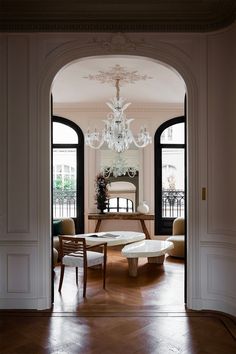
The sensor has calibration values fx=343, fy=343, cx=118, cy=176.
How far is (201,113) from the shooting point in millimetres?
3928

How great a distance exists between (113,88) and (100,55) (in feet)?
8.90

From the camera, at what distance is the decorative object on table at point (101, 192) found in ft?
25.8

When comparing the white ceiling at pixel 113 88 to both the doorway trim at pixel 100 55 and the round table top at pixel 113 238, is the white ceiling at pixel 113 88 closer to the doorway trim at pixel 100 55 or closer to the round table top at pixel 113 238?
the doorway trim at pixel 100 55

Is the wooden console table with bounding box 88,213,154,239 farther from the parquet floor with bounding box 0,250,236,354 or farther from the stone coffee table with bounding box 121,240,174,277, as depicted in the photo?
the parquet floor with bounding box 0,250,236,354

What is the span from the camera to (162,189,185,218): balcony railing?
8.26 m

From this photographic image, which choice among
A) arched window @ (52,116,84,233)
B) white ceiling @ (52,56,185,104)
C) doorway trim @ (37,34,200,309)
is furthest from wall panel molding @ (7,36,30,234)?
arched window @ (52,116,84,233)

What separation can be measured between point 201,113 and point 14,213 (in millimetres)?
2420

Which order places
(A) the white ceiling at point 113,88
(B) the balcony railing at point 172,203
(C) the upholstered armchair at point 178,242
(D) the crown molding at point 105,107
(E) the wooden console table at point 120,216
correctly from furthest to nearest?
(B) the balcony railing at point 172,203
(D) the crown molding at point 105,107
(E) the wooden console table at point 120,216
(C) the upholstered armchair at point 178,242
(A) the white ceiling at point 113,88

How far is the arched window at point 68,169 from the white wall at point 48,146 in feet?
13.7

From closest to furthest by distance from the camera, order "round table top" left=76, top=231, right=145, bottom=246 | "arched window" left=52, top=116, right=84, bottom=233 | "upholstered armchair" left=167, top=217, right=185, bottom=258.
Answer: "round table top" left=76, top=231, right=145, bottom=246
"upholstered armchair" left=167, top=217, right=185, bottom=258
"arched window" left=52, top=116, right=84, bottom=233
